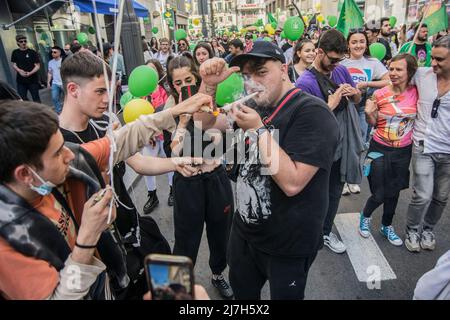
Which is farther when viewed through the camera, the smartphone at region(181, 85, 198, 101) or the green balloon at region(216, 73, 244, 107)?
the smartphone at region(181, 85, 198, 101)

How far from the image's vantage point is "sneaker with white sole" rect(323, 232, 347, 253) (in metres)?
3.11

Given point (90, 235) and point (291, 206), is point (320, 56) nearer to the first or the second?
point (291, 206)

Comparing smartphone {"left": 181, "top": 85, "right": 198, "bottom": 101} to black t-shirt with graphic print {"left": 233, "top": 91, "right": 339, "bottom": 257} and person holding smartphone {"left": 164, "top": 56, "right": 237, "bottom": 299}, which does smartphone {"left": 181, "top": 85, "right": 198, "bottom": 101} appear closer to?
person holding smartphone {"left": 164, "top": 56, "right": 237, "bottom": 299}

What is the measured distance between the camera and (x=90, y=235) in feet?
3.73

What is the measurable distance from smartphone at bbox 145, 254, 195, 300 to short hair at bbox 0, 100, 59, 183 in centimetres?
64

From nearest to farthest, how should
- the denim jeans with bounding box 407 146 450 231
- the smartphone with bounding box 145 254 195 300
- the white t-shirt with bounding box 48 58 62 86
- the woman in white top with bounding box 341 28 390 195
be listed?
the smartphone with bounding box 145 254 195 300 < the denim jeans with bounding box 407 146 450 231 < the woman in white top with bounding box 341 28 390 195 < the white t-shirt with bounding box 48 58 62 86

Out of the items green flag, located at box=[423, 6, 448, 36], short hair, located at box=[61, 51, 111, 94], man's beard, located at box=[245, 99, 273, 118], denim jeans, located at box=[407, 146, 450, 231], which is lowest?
denim jeans, located at box=[407, 146, 450, 231]

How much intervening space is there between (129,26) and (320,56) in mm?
2830

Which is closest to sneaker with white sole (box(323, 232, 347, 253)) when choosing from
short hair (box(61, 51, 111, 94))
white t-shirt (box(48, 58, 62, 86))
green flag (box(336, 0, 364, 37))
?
short hair (box(61, 51, 111, 94))

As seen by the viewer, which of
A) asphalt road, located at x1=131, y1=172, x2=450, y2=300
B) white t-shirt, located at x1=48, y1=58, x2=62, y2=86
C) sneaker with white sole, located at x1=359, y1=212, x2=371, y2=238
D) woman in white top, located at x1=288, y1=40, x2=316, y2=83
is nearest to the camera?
asphalt road, located at x1=131, y1=172, x2=450, y2=300

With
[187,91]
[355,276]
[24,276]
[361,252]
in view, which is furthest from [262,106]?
[361,252]

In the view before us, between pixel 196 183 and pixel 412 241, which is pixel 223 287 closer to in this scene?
pixel 196 183
